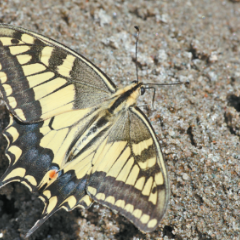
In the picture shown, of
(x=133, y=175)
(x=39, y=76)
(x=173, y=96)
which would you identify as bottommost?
(x=133, y=175)

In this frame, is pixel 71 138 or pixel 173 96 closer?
pixel 71 138

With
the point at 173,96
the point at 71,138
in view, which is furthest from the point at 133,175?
the point at 173,96

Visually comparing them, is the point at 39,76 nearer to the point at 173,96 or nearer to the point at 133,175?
the point at 133,175

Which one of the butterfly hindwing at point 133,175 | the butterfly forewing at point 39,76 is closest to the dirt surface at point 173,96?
the butterfly hindwing at point 133,175

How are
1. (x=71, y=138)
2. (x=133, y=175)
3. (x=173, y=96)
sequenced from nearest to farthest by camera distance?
(x=133, y=175) → (x=71, y=138) → (x=173, y=96)

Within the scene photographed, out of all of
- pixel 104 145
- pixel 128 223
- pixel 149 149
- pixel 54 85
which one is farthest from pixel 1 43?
pixel 128 223

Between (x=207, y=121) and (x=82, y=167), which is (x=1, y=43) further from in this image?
(x=207, y=121)
